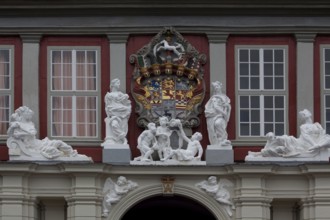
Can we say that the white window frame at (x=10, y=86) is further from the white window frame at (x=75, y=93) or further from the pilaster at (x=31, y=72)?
the white window frame at (x=75, y=93)

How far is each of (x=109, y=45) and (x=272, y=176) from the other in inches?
231

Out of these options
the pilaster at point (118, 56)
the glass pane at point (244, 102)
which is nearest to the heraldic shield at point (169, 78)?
the pilaster at point (118, 56)

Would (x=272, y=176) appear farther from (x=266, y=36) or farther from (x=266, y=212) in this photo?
(x=266, y=36)

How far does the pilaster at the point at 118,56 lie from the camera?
48.2m

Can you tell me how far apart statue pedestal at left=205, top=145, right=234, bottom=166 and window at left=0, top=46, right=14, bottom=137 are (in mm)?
5622

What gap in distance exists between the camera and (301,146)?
47344 mm

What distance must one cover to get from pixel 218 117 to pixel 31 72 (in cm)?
537

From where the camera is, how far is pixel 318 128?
4734 cm

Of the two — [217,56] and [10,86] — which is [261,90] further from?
[10,86]

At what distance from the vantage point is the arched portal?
4959 centimetres

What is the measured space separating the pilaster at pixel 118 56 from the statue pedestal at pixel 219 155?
9.98 ft

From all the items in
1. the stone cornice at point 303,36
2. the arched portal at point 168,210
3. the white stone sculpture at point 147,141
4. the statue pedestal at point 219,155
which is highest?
the stone cornice at point 303,36

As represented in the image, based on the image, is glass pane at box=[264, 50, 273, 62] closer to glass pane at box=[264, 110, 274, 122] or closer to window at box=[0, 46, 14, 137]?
glass pane at box=[264, 110, 274, 122]
